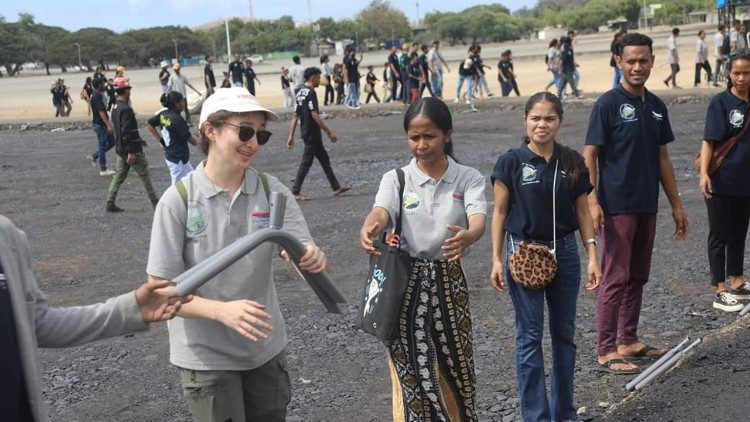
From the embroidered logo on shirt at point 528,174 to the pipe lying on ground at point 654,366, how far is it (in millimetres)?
1516

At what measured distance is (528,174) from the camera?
190 inches

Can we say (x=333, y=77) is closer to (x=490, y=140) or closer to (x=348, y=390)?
(x=490, y=140)

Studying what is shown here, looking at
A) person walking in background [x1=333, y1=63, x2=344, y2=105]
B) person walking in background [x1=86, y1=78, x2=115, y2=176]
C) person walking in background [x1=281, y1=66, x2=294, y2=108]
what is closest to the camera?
person walking in background [x1=86, y1=78, x2=115, y2=176]

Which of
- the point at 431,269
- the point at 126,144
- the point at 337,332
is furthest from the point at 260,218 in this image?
the point at 126,144

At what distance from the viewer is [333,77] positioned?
33.2 meters

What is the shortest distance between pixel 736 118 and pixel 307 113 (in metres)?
7.34

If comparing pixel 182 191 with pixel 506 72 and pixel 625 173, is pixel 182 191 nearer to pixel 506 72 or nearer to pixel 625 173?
pixel 625 173

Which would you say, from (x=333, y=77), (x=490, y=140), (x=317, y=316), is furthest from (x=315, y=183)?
(x=333, y=77)

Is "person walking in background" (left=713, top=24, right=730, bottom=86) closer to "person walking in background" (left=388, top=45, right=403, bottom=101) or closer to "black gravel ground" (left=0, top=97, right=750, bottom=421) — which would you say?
"person walking in background" (left=388, top=45, right=403, bottom=101)

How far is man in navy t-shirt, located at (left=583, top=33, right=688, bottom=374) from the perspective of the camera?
573 centimetres

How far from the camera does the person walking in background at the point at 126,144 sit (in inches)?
517

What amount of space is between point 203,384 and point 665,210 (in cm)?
862

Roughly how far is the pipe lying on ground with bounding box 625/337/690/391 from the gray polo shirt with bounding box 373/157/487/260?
1.83 m

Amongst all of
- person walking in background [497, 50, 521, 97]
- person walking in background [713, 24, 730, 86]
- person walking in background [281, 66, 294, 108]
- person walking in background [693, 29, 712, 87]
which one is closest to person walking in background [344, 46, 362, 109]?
person walking in background [281, 66, 294, 108]
